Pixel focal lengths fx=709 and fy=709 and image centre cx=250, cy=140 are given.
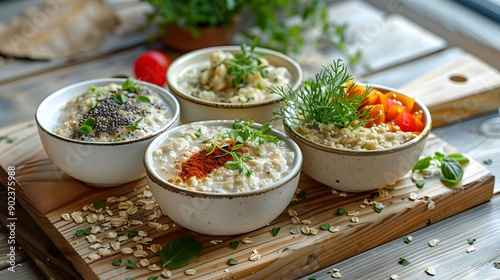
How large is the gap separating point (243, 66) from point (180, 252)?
62 cm

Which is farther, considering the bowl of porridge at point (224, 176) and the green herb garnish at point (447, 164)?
the green herb garnish at point (447, 164)

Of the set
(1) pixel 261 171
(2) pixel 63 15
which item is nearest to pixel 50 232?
(1) pixel 261 171

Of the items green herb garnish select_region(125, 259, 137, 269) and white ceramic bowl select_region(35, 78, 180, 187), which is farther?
white ceramic bowl select_region(35, 78, 180, 187)

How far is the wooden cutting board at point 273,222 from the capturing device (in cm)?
163

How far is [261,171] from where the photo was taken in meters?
1.66

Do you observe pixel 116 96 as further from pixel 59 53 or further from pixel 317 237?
pixel 59 53

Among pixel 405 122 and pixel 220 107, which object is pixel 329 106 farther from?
Result: pixel 220 107

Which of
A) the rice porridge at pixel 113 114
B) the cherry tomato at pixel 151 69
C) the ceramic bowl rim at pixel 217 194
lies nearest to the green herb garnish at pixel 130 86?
the rice porridge at pixel 113 114

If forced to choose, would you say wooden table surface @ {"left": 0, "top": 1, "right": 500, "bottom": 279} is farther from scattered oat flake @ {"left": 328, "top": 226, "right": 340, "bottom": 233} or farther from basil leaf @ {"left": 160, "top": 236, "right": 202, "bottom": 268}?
basil leaf @ {"left": 160, "top": 236, "right": 202, "bottom": 268}

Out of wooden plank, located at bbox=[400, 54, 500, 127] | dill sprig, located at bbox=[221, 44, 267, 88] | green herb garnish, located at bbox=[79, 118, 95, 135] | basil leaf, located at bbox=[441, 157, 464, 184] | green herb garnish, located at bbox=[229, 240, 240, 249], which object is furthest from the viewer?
wooden plank, located at bbox=[400, 54, 500, 127]

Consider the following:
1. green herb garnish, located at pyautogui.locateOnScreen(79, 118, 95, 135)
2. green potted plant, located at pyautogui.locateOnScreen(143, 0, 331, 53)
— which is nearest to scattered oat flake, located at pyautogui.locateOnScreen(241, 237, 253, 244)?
green herb garnish, located at pyautogui.locateOnScreen(79, 118, 95, 135)

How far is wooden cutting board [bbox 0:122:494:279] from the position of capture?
1.63m

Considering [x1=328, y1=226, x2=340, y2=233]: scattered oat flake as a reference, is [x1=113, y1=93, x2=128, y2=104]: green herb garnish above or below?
above

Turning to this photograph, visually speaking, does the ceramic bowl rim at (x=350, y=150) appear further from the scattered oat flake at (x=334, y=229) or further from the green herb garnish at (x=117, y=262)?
the green herb garnish at (x=117, y=262)
